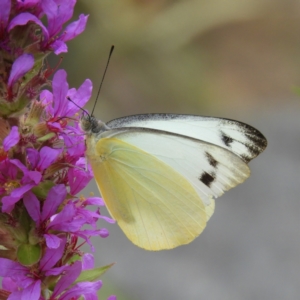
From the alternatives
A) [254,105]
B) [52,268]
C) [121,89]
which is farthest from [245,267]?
[52,268]

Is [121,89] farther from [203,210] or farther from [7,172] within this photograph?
[7,172]

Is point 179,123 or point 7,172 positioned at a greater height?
point 179,123

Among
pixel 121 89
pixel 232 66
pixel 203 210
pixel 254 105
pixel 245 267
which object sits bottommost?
pixel 245 267

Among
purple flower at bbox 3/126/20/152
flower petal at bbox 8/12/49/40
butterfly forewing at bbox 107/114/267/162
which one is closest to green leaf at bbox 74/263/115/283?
purple flower at bbox 3/126/20/152

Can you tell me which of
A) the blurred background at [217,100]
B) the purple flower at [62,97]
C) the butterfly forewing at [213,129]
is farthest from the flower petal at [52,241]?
the blurred background at [217,100]

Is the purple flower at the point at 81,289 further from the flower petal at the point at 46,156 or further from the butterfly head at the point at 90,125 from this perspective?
the butterfly head at the point at 90,125

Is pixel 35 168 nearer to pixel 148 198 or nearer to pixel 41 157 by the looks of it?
pixel 41 157

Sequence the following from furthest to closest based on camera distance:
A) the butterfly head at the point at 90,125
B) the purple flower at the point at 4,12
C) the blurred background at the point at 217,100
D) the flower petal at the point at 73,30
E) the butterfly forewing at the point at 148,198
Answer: the blurred background at the point at 217,100
the butterfly forewing at the point at 148,198
the butterfly head at the point at 90,125
the flower petal at the point at 73,30
the purple flower at the point at 4,12
